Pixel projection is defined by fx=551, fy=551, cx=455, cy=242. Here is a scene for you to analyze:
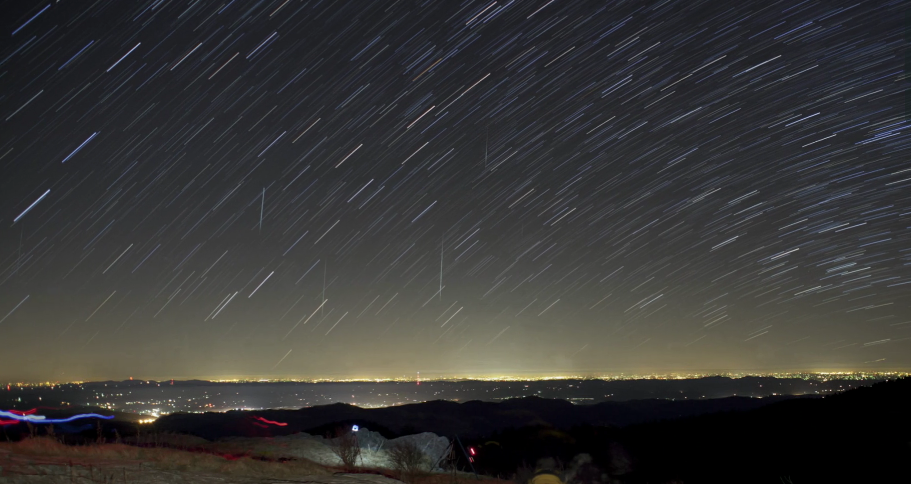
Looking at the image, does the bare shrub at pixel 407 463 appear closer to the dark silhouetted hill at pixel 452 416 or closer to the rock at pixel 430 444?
the rock at pixel 430 444

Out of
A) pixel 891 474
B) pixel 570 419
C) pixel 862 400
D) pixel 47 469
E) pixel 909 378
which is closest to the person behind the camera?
pixel 47 469

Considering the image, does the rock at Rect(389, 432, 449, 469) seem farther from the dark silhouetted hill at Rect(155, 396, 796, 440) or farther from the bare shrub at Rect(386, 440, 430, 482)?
the bare shrub at Rect(386, 440, 430, 482)

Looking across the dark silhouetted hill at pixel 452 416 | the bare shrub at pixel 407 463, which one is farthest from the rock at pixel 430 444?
the bare shrub at pixel 407 463

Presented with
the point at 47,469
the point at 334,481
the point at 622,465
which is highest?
the point at 47,469

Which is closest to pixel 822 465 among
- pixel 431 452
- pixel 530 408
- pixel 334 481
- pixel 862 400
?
pixel 862 400

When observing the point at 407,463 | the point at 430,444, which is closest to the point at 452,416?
the point at 430,444

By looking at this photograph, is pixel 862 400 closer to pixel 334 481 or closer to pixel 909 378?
pixel 909 378

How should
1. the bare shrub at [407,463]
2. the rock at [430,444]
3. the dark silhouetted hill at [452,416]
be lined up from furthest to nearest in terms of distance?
the dark silhouetted hill at [452,416] → the rock at [430,444] → the bare shrub at [407,463]

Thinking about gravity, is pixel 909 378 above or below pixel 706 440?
above

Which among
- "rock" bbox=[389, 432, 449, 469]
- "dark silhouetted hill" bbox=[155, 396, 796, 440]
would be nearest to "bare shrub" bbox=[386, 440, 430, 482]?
"rock" bbox=[389, 432, 449, 469]

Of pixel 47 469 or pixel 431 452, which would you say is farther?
pixel 431 452

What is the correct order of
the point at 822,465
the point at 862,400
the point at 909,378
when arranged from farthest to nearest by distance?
the point at 909,378 < the point at 862,400 < the point at 822,465
